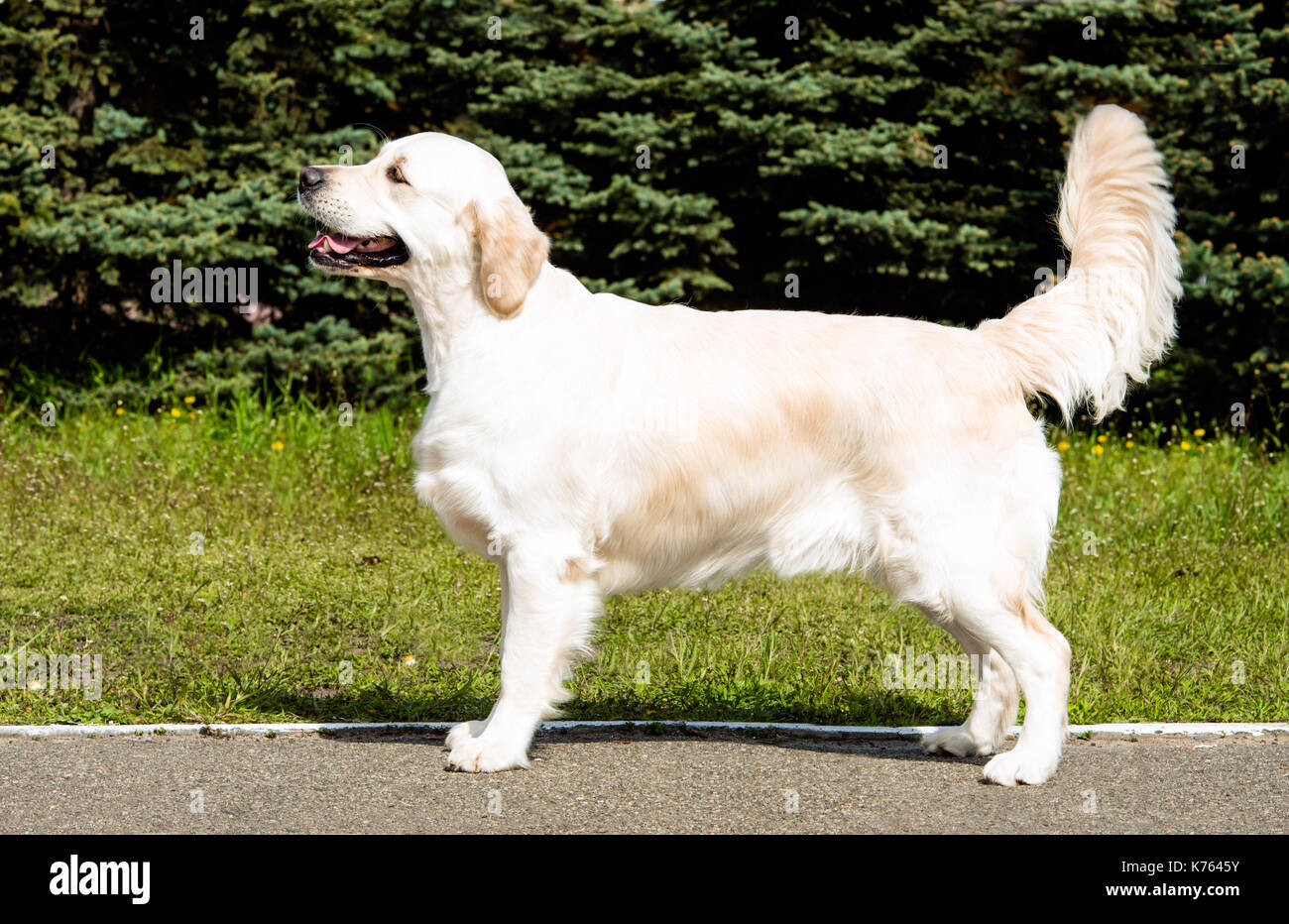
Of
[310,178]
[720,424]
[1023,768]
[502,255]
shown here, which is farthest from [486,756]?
[310,178]

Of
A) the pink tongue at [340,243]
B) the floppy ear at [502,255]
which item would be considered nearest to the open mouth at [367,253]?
the pink tongue at [340,243]

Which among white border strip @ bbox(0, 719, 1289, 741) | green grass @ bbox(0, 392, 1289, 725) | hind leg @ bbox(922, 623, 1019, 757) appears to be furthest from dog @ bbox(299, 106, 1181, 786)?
green grass @ bbox(0, 392, 1289, 725)

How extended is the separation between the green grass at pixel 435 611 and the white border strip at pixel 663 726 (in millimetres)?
128

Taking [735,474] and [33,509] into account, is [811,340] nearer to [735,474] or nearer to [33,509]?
[735,474]

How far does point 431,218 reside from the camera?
4.66 metres

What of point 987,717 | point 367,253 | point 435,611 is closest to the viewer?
point 367,253

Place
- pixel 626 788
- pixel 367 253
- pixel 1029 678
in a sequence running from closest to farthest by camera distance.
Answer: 1. pixel 626 788
2. pixel 1029 678
3. pixel 367 253

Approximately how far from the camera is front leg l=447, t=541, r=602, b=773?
4.63m

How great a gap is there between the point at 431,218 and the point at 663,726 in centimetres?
209

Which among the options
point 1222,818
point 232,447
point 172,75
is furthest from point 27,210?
point 1222,818

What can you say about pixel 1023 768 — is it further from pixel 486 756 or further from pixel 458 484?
pixel 458 484

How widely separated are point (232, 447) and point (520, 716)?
6.01 m

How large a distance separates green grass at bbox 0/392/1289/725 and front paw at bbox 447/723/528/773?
32.8 inches

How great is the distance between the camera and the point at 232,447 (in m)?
10.0
